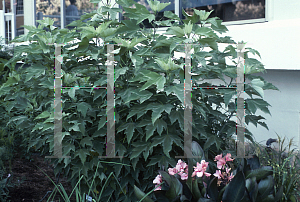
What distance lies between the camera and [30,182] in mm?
2859

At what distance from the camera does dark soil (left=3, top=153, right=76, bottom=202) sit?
2538 millimetres

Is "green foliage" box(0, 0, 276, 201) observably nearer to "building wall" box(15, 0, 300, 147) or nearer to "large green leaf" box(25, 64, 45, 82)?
"large green leaf" box(25, 64, 45, 82)

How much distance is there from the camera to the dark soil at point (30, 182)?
8.33 feet

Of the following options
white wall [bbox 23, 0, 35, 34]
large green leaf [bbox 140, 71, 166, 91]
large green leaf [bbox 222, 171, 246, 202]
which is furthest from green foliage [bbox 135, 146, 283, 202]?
white wall [bbox 23, 0, 35, 34]

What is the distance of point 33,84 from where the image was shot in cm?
216

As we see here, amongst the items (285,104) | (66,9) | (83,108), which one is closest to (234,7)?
(285,104)

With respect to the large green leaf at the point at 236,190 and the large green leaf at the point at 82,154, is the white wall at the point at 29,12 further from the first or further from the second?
the large green leaf at the point at 236,190

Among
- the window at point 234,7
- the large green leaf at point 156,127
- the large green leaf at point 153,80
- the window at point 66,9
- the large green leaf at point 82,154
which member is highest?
the window at point 66,9

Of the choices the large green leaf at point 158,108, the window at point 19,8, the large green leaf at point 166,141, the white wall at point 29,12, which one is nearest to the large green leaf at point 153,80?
the large green leaf at point 158,108

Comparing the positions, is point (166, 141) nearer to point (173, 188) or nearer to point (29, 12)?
point (173, 188)

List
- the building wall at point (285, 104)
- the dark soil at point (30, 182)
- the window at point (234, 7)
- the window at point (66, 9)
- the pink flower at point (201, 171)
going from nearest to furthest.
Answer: the pink flower at point (201, 171), the dark soil at point (30, 182), the building wall at point (285, 104), the window at point (234, 7), the window at point (66, 9)

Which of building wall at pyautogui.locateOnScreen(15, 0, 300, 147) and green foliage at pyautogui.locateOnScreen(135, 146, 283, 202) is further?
building wall at pyautogui.locateOnScreen(15, 0, 300, 147)

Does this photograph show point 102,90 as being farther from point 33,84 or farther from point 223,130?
point 223,130

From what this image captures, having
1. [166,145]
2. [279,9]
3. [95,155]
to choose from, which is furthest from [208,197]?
[279,9]
